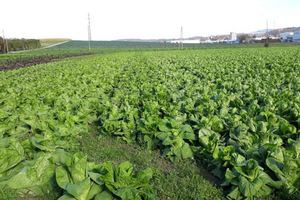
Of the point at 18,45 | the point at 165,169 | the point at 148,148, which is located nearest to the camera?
the point at 165,169

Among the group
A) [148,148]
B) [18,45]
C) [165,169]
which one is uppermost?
[18,45]

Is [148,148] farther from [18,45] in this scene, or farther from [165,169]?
[18,45]

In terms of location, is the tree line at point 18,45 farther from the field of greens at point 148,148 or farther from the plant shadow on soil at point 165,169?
the plant shadow on soil at point 165,169

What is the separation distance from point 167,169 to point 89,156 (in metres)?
1.70

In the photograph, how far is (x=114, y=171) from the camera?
10.7 feet

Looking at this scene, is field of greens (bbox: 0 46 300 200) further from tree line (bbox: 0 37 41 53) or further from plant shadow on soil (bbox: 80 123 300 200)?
tree line (bbox: 0 37 41 53)

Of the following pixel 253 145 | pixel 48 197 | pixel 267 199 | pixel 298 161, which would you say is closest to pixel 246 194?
pixel 267 199

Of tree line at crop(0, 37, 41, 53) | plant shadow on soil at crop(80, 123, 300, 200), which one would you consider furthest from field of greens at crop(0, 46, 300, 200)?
tree line at crop(0, 37, 41, 53)

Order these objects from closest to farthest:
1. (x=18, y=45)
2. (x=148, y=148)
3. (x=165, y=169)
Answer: (x=165, y=169) → (x=148, y=148) → (x=18, y=45)

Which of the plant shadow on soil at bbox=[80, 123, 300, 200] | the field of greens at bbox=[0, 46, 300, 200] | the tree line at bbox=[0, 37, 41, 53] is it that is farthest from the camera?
the tree line at bbox=[0, 37, 41, 53]

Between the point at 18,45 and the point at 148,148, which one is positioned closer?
the point at 148,148

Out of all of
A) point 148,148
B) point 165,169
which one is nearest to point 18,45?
point 148,148

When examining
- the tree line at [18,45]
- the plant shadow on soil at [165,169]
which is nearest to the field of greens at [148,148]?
the plant shadow on soil at [165,169]

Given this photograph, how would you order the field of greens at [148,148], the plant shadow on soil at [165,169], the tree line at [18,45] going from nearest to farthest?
the field of greens at [148,148] < the plant shadow on soil at [165,169] < the tree line at [18,45]
